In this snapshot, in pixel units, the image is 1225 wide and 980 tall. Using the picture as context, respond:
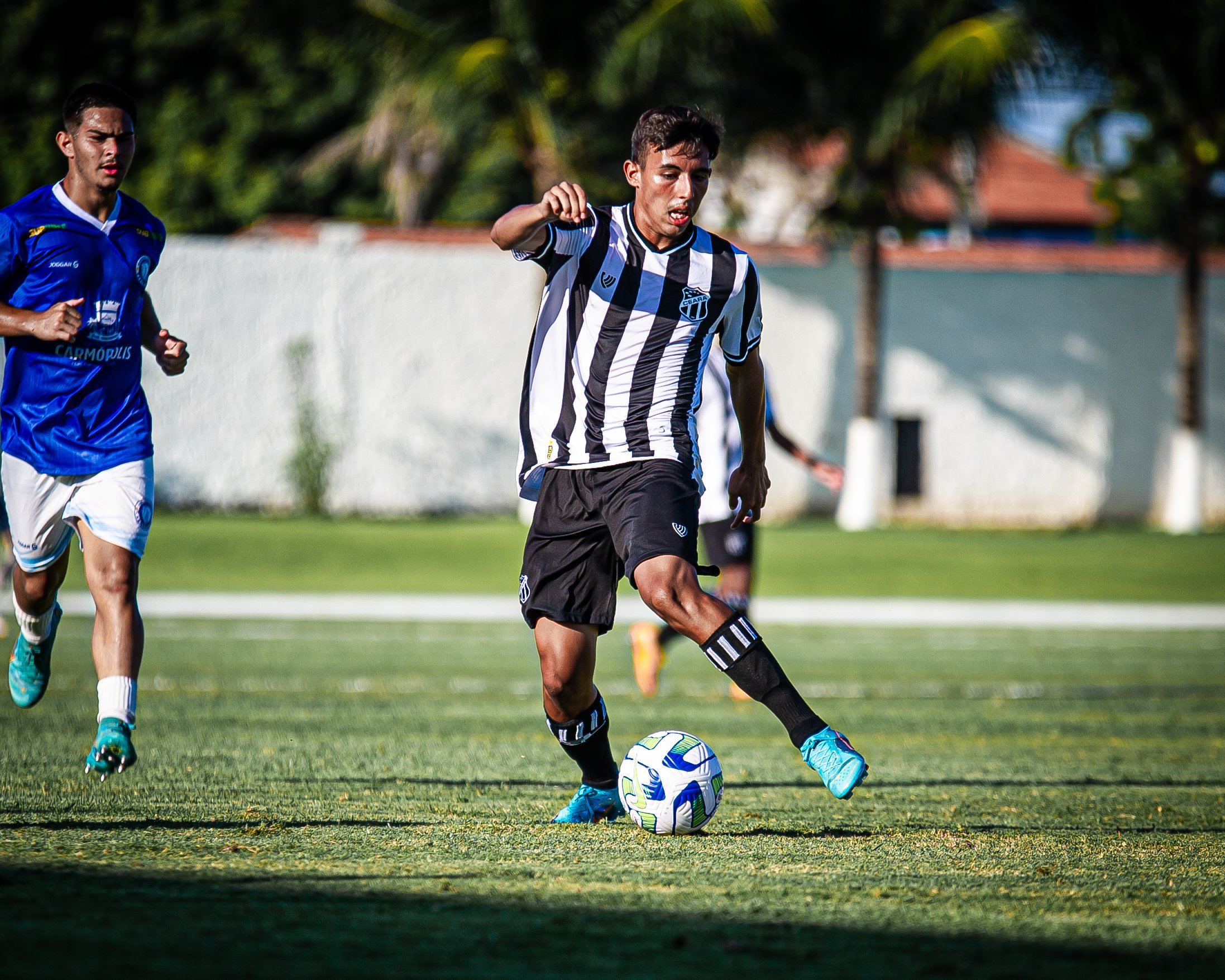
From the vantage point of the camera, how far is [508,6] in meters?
22.0

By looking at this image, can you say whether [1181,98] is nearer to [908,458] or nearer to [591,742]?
[908,458]

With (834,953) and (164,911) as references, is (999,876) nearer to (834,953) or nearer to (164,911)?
(834,953)

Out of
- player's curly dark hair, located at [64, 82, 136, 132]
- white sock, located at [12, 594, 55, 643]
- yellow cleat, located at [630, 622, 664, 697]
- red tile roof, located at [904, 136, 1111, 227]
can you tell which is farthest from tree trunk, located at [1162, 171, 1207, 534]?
red tile roof, located at [904, 136, 1111, 227]

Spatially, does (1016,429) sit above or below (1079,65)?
below

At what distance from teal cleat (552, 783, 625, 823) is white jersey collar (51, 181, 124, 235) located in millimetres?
2501

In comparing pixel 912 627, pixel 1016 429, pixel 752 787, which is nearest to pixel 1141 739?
pixel 752 787

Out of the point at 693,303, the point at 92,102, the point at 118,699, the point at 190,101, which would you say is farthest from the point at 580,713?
the point at 190,101

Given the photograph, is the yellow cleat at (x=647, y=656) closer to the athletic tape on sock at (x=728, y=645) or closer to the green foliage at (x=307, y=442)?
the athletic tape on sock at (x=728, y=645)

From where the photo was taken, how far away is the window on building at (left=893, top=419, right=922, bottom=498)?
23500 mm

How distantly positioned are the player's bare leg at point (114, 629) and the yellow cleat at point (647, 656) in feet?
14.2

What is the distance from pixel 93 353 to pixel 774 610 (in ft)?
36.2

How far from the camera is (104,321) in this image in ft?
17.2

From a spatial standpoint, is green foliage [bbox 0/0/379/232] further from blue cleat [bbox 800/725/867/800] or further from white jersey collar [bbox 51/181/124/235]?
blue cleat [bbox 800/725/867/800]

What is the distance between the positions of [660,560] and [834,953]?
62.7 inches
